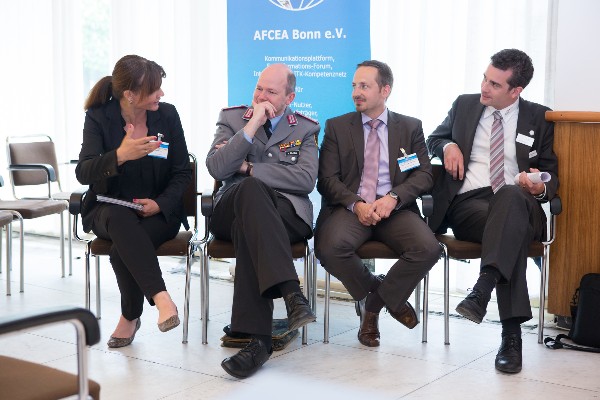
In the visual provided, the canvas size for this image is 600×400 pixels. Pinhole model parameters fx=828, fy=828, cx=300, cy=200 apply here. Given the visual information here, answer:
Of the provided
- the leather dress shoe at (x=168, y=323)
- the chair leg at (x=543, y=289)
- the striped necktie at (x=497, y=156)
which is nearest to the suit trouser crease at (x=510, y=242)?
the chair leg at (x=543, y=289)

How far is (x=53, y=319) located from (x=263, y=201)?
180cm

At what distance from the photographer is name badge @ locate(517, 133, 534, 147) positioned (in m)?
3.84

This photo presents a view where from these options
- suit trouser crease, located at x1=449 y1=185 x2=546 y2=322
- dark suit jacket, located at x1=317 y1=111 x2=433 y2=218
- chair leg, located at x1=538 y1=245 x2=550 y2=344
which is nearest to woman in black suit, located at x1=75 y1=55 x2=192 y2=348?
dark suit jacket, located at x1=317 y1=111 x2=433 y2=218

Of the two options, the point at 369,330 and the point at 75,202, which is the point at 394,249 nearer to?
the point at 369,330

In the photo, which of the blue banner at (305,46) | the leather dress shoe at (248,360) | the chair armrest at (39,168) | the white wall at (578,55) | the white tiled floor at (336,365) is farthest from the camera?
the chair armrest at (39,168)

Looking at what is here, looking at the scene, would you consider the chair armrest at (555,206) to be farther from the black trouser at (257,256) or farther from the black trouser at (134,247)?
the black trouser at (134,247)

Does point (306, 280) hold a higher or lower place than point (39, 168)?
lower

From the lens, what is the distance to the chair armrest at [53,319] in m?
1.65

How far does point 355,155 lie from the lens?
153 inches

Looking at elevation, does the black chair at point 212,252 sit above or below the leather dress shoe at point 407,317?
above

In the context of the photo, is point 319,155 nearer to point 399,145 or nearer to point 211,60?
point 399,145

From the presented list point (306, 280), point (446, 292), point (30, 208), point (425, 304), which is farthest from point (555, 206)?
point (30, 208)

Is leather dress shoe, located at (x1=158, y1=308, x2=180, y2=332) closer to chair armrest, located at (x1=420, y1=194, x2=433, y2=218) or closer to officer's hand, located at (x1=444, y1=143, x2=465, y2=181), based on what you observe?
chair armrest, located at (x1=420, y1=194, x2=433, y2=218)

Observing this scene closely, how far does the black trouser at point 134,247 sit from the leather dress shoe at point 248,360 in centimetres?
45
